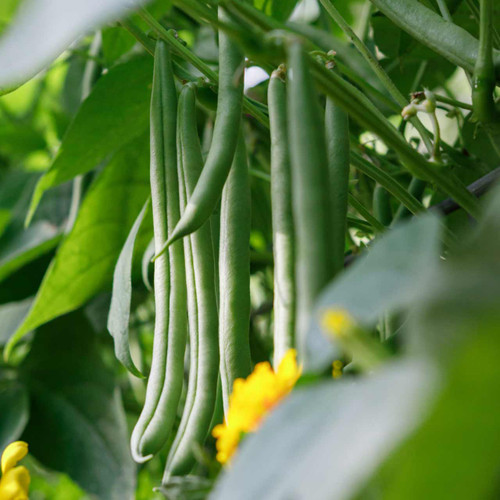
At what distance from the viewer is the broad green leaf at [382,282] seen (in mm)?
206

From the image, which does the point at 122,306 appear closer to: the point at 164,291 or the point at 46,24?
the point at 164,291

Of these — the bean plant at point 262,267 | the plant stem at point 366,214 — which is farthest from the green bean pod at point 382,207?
the plant stem at point 366,214

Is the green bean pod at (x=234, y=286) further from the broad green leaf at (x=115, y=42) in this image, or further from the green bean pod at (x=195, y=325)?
the broad green leaf at (x=115, y=42)

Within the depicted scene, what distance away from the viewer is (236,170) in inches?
17.6

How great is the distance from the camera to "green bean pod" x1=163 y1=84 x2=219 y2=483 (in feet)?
1.29

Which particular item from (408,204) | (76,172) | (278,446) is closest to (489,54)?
(408,204)

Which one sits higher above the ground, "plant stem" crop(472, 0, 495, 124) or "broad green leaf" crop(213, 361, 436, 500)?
"broad green leaf" crop(213, 361, 436, 500)

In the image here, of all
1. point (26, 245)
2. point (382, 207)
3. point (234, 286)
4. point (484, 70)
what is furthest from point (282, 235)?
point (26, 245)

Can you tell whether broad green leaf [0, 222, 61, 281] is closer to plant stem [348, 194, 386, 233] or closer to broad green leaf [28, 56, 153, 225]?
broad green leaf [28, 56, 153, 225]

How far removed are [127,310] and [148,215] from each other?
209 mm

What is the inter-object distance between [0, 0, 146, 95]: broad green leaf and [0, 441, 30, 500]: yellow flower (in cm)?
20

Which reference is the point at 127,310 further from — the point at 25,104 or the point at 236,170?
the point at 25,104

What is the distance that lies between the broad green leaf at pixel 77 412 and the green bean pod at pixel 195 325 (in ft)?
1.29

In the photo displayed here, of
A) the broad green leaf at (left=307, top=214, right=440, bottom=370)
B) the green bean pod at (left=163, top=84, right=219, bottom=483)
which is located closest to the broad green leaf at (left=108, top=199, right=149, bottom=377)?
the green bean pod at (left=163, top=84, right=219, bottom=483)
